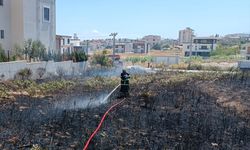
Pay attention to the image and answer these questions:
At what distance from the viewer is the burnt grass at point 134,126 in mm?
5301

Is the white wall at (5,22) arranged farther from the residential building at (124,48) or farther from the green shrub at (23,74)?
the residential building at (124,48)

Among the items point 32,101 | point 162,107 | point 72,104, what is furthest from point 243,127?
point 32,101

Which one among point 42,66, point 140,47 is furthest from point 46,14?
point 140,47

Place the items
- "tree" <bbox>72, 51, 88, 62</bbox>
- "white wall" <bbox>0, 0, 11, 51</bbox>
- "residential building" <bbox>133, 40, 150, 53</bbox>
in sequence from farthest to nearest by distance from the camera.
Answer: "residential building" <bbox>133, 40, 150, 53</bbox>, "tree" <bbox>72, 51, 88, 62</bbox>, "white wall" <bbox>0, 0, 11, 51</bbox>

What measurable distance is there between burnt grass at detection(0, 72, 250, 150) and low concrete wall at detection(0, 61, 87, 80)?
18.0 feet

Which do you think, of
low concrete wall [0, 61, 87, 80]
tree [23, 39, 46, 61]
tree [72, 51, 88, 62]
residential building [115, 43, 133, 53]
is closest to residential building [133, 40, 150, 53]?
residential building [115, 43, 133, 53]

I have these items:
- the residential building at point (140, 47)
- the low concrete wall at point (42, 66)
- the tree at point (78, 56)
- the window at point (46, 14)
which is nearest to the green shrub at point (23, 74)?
the low concrete wall at point (42, 66)

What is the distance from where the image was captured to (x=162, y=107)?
865 cm

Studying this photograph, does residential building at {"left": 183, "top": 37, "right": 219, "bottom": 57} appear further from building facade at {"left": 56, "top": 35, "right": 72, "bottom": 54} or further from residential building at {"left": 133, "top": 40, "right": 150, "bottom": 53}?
building facade at {"left": 56, "top": 35, "right": 72, "bottom": 54}

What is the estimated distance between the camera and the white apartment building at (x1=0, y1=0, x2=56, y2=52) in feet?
69.0

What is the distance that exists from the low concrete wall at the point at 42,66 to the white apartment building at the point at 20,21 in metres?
4.45

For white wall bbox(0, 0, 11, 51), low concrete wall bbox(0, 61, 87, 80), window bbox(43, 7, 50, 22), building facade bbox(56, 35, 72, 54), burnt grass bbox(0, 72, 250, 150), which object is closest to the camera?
burnt grass bbox(0, 72, 250, 150)

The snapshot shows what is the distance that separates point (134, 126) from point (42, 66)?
12.1m

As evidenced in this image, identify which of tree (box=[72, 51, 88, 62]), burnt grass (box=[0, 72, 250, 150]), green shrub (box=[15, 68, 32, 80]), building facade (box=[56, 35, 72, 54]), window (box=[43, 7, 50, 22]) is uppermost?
window (box=[43, 7, 50, 22])
